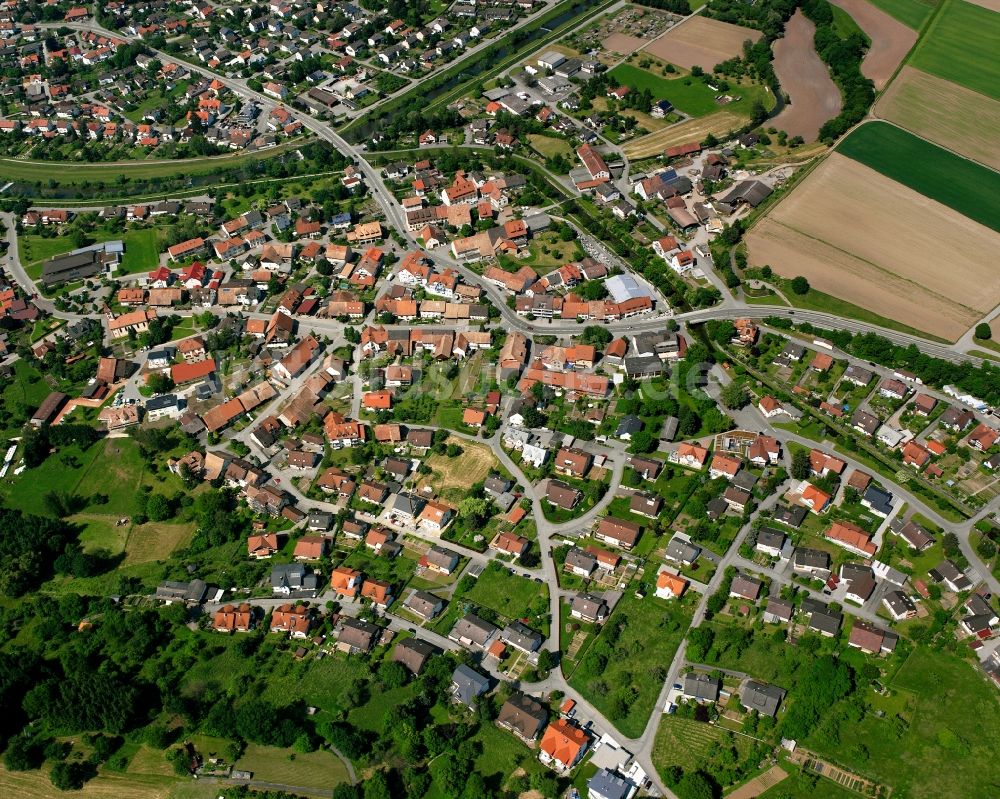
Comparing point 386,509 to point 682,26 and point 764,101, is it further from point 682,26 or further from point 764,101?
point 682,26

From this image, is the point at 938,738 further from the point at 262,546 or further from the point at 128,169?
the point at 128,169

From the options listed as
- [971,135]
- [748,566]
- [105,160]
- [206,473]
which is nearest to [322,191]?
[105,160]

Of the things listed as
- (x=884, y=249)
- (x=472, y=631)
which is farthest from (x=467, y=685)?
(x=884, y=249)

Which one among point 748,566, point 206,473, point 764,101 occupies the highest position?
point 764,101

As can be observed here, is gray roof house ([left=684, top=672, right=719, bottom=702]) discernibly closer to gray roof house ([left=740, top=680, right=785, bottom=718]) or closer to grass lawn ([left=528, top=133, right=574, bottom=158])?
gray roof house ([left=740, top=680, right=785, bottom=718])

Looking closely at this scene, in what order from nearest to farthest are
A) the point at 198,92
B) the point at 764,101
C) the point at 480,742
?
the point at 480,742 → the point at 764,101 → the point at 198,92

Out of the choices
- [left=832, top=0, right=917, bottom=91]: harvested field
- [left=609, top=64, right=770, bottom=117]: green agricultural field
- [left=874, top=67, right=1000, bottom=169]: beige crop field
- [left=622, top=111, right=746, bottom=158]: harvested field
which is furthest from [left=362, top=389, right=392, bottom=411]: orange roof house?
[left=832, top=0, right=917, bottom=91]: harvested field
